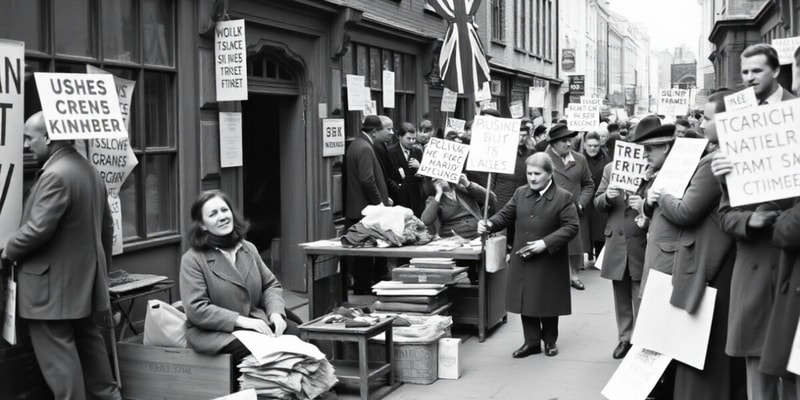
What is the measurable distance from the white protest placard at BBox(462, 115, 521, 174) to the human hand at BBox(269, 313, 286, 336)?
297 cm

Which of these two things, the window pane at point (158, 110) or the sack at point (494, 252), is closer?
the window pane at point (158, 110)

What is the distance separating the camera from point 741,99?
5.49 metres

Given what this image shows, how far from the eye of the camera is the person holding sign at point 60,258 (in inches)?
252

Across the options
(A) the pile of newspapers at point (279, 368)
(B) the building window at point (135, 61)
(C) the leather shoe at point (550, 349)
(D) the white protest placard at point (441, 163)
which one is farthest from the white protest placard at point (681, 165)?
(B) the building window at point (135, 61)

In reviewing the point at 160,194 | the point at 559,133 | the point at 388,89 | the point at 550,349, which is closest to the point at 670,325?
the point at 550,349

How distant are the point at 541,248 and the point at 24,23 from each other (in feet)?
15.1

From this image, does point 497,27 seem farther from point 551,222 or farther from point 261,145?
point 551,222

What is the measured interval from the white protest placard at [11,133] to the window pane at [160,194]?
8.37 ft

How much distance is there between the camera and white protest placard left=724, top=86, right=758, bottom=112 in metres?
5.43

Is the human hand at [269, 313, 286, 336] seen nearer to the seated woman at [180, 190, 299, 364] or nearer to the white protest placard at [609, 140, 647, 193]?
the seated woman at [180, 190, 299, 364]

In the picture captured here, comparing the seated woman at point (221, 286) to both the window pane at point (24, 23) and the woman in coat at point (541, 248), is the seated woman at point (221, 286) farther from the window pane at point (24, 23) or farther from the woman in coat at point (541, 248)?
the woman in coat at point (541, 248)

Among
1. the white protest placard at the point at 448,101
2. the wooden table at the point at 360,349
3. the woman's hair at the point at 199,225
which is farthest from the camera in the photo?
the white protest placard at the point at 448,101

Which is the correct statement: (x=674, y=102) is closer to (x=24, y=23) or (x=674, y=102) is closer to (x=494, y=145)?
(x=494, y=145)

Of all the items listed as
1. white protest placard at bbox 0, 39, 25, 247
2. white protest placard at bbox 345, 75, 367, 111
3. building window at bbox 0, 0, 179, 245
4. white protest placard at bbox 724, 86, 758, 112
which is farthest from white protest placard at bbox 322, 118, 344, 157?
white protest placard at bbox 724, 86, 758, 112
